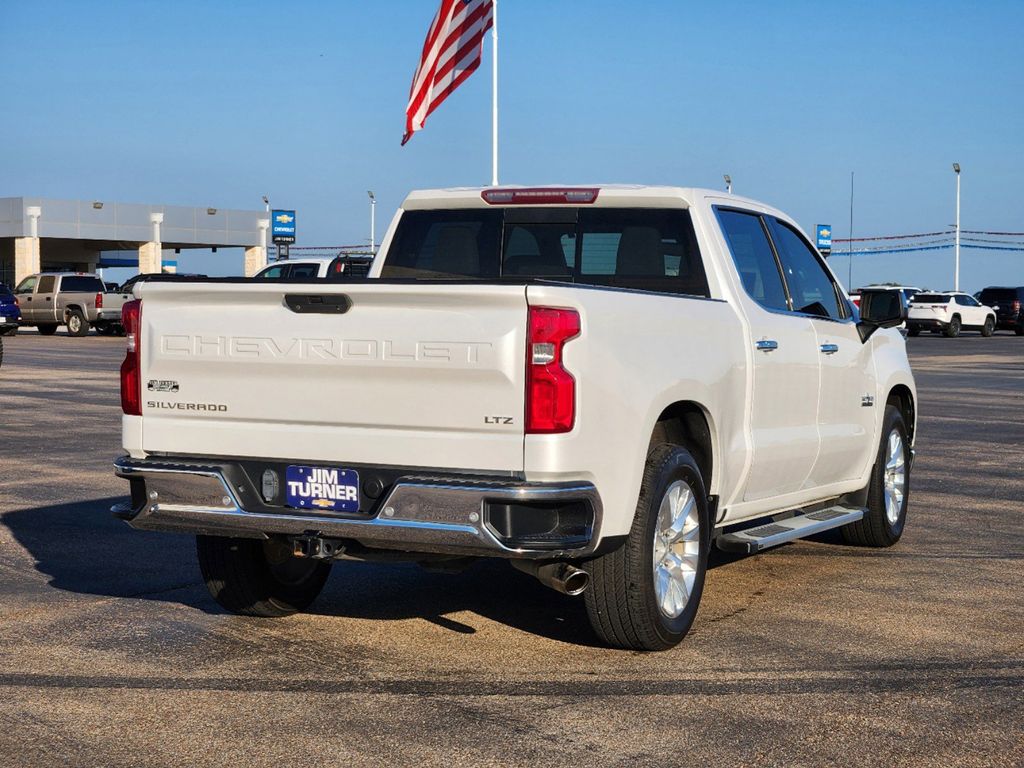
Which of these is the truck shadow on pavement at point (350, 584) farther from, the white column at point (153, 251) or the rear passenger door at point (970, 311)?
the white column at point (153, 251)

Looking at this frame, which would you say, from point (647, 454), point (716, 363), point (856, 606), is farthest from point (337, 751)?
point (856, 606)

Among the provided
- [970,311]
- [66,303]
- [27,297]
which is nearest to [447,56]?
[66,303]

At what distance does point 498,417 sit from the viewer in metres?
5.55

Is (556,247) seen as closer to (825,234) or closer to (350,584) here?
(350,584)

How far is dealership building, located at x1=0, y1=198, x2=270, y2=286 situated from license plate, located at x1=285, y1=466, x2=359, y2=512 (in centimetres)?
6461

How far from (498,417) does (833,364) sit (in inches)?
127

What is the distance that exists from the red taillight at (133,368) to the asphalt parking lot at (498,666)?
1003 mm

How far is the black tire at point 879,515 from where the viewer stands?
8946 millimetres

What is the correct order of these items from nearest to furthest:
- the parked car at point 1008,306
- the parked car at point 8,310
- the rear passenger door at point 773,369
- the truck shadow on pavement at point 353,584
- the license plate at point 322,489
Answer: the license plate at point 322,489, the truck shadow on pavement at point 353,584, the rear passenger door at point 773,369, the parked car at point 8,310, the parked car at point 1008,306

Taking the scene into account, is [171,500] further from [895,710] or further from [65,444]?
[65,444]

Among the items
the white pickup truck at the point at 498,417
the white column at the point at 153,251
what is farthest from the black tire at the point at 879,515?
the white column at the point at 153,251

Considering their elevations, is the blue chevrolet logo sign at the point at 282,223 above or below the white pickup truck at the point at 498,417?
above

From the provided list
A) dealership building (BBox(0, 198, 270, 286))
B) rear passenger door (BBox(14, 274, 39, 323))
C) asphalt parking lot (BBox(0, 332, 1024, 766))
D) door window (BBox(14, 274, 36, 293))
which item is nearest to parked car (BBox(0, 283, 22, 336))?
rear passenger door (BBox(14, 274, 39, 323))

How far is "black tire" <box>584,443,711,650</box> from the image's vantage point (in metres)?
6.04
